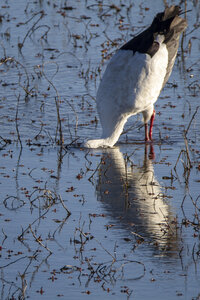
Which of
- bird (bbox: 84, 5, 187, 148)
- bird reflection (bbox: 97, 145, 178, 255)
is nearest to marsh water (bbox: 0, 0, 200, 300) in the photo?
bird reflection (bbox: 97, 145, 178, 255)

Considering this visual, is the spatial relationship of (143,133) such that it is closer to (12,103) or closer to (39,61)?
(12,103)

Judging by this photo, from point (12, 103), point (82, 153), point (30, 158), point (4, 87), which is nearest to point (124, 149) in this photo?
point (82, 153)

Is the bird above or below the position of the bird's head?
below

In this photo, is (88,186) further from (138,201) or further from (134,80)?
(134,80)

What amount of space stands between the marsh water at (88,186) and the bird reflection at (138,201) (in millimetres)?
11

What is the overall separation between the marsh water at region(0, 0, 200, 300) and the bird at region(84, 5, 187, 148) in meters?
0.33

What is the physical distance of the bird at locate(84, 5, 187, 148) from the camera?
8.56 metres

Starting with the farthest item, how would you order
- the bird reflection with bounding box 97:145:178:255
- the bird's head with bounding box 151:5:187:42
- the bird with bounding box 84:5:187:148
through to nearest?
the bird's head with bounding box 151:5:187:42 < the bird with bounding box 84:5:187:148 < the bird reflection with bounding box 97:145:178:255

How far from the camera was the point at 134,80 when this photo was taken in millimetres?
8625

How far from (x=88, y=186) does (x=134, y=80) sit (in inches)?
73.5

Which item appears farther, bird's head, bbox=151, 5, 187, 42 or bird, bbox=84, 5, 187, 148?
bird's head, bbox=151, 5, 187, 42

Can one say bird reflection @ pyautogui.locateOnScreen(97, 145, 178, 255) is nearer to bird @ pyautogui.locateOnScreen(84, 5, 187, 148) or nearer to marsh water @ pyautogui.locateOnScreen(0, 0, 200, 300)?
marsh water @ pyautogui.locateOnScreen(0, 0, 200, 300)

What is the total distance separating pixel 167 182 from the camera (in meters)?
7.45

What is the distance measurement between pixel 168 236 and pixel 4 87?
5.54 m
